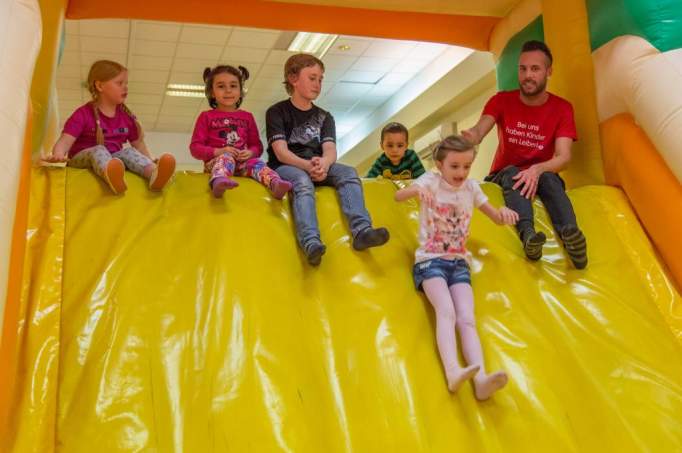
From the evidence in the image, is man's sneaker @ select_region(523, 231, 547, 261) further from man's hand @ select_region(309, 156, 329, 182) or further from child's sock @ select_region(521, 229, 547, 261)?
man's hand @ select_region(309, 156, 329, 182)

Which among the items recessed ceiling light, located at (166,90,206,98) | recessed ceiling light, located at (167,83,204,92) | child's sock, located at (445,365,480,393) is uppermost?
recessed ceiling light, located at (166,90,206,98)

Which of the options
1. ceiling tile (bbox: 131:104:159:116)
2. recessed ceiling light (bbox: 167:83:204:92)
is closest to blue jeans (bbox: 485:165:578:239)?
recessed ceiling light (bbox: 167:83:204:92)

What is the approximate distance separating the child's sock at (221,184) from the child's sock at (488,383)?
121cm

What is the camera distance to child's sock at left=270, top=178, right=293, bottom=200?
2.76 meters

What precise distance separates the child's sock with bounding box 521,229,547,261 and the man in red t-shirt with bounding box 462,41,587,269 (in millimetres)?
13

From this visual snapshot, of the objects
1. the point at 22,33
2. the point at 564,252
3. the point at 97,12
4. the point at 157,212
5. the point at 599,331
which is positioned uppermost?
the point at 97,12

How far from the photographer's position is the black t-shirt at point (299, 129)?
3064 mm

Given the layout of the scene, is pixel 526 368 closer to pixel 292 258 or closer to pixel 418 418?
pixel 418 418

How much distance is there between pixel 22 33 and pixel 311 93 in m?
1.22

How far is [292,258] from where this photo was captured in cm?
262

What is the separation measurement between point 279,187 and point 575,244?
1.23m

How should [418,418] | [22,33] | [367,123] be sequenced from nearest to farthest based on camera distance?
1. [418,418]
2. [22,33]
3. [367,123]

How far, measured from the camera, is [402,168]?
390cm

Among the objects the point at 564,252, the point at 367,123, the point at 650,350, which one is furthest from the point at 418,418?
the point at 367,123
